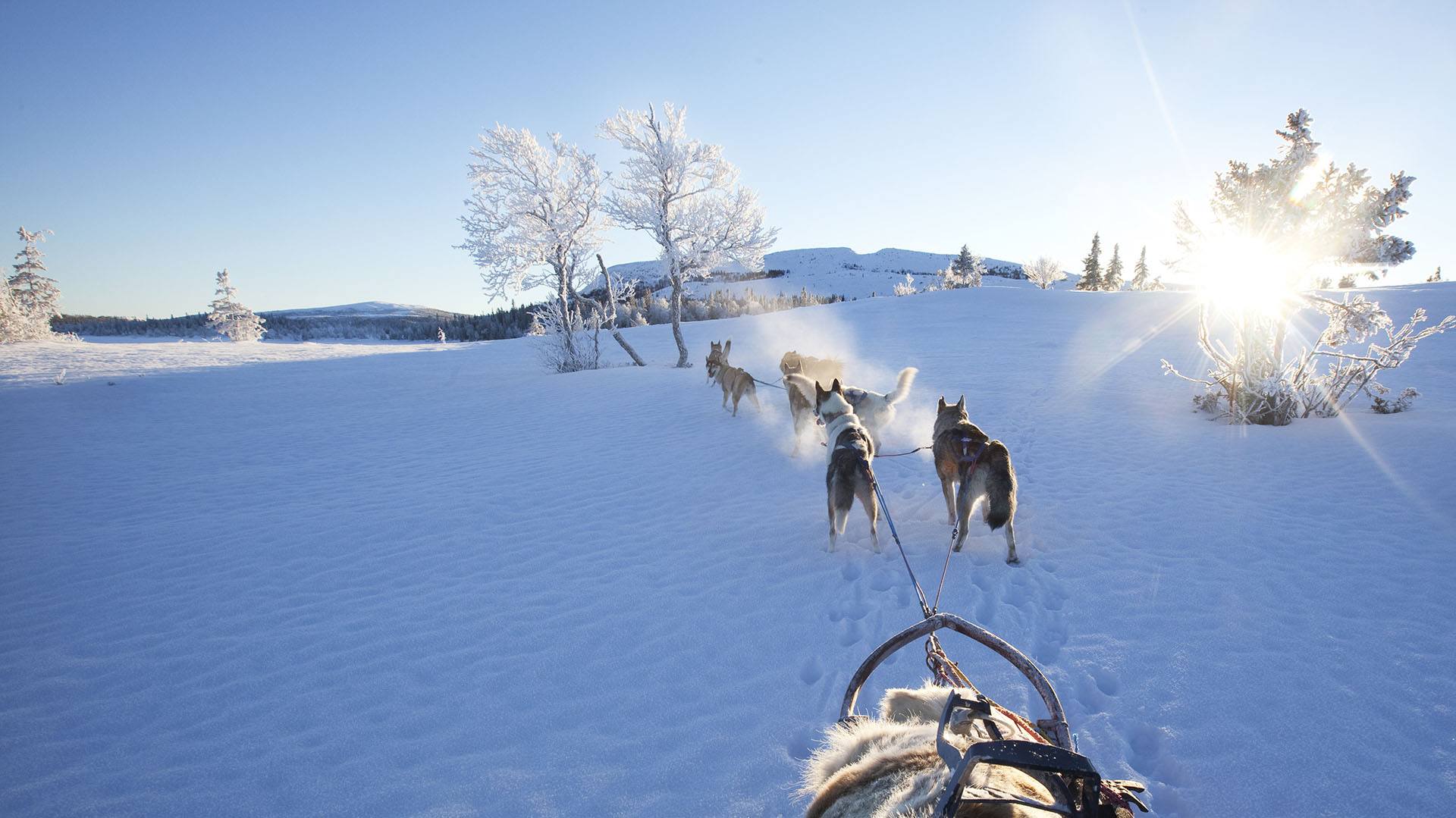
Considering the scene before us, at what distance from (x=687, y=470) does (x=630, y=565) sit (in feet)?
9.56

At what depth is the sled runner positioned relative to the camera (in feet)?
3.05

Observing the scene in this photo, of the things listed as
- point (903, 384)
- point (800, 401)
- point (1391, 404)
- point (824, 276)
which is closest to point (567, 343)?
point (800, 401)

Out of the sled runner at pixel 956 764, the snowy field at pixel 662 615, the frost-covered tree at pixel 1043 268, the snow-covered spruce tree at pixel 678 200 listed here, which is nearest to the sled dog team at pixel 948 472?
the snowy field at pixel 662 615

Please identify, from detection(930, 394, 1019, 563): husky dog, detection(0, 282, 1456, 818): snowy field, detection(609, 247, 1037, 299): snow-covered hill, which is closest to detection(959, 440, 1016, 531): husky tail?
detection(930, 394, 1019, 563): husky dog

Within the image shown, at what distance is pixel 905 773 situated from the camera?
1.20 metres

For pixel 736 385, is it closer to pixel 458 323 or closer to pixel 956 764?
pixel 956 764

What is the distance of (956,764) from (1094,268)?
5360cm

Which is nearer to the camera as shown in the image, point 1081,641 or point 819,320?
point 1081,641

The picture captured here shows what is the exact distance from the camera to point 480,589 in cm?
436

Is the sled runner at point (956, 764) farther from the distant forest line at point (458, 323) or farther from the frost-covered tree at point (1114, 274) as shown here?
the frost-covered tree at point (1114, 274)

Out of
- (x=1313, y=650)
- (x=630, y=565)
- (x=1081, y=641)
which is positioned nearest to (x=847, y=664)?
(x=1081, y=641)

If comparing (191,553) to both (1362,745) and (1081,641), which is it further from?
(1362,745)

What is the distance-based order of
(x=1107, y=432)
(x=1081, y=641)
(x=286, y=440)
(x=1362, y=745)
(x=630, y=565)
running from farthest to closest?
(x=286, y=440)
(x=1107, y=432)
(x=630, y=565)
(x=1081, y=641)
(x=1362, y=745)

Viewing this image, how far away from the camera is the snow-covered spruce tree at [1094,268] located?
43312 millimetres
